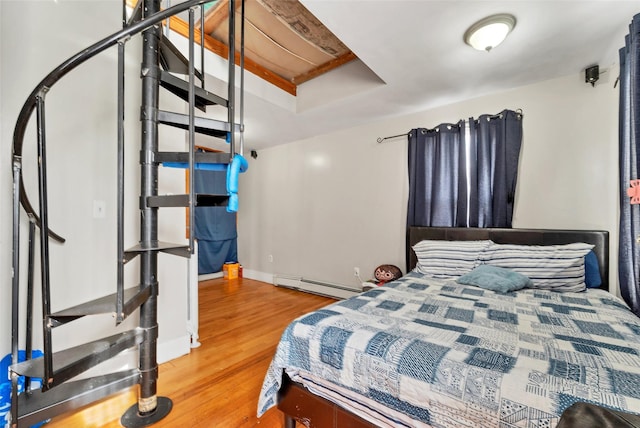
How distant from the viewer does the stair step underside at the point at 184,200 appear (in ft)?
4.25

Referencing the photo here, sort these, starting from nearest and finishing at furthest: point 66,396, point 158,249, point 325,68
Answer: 1. point 66,396
2. point 158,249
3. point 325,68

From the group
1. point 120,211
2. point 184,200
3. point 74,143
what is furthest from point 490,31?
point 74,143

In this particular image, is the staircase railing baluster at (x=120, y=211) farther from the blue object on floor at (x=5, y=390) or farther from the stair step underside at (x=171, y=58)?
the blue object on floor at (x=5, y=390)

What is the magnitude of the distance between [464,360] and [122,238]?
56.3 inches

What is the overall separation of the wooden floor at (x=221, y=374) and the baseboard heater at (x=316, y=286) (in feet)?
0.76

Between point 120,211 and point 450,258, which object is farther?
point 450,258

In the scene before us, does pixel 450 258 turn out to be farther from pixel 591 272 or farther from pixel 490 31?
pixel 490 31

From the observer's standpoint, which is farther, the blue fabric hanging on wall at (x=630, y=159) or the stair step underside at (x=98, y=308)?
the blue fabric hanging on wall at (x=630, y=159)

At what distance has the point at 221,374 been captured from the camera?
1951mm

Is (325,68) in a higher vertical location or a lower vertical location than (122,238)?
→ higher

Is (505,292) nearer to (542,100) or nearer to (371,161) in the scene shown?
(542,100)

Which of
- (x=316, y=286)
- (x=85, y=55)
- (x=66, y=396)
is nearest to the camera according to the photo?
(x=85, y=55)

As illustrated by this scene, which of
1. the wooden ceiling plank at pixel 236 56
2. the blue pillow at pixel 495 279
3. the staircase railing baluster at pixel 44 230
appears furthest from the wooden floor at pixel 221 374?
the wooden ceiling plank at pixel 236 56

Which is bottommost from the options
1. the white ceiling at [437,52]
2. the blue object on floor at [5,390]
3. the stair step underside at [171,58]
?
the blue object on floor at [5,390]
